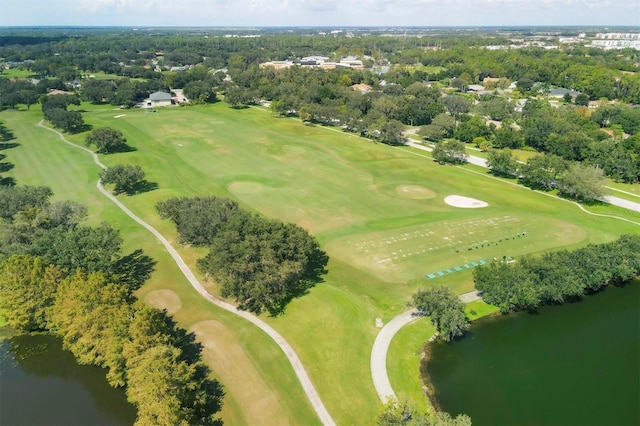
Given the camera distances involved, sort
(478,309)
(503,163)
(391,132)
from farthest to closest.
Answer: (391,132) → (503,163) → (478,309)

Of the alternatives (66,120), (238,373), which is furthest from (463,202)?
(66,120)

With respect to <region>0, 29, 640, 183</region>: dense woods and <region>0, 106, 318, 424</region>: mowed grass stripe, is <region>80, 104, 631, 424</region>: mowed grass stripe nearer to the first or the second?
<region>0, 106, 318, 424</region>: mowed grass stripe

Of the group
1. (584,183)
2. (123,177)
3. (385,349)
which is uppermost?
(123,177)

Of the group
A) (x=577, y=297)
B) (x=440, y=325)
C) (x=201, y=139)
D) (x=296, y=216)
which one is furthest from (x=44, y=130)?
(x=577, y=297)

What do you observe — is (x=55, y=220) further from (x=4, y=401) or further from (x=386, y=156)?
(x=386, y=156)

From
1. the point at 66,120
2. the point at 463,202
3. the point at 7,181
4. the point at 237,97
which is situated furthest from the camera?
the point at 237,97

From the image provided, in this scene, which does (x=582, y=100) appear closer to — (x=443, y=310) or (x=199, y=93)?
(x=199, y=93)
